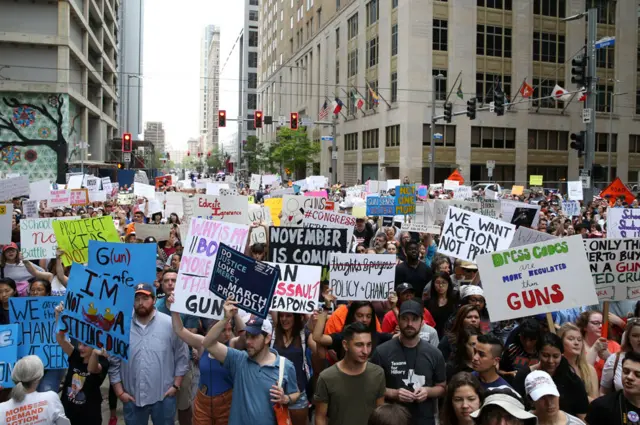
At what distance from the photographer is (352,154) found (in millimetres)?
59781

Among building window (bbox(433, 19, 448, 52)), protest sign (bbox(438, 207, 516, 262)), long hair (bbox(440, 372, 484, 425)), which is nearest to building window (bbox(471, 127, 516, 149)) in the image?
building window (bbox(433, 19, 448, 52))

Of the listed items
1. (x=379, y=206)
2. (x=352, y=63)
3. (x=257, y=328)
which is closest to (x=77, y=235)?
(x=257, y=328)

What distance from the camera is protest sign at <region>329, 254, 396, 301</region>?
7.23 metres

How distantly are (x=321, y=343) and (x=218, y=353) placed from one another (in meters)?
1.23

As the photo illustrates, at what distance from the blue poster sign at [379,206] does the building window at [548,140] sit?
3826cm

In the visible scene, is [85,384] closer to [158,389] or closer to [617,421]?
[158,389]

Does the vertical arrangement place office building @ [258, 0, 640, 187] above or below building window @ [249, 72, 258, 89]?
below

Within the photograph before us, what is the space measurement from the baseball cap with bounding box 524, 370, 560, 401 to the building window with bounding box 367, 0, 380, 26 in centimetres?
5182

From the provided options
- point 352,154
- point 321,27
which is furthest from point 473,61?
point 321,27

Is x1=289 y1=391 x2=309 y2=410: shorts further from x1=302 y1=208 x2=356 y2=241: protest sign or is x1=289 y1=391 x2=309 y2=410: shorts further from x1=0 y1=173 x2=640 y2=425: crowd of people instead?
x1=302 y1=208 x2=356 y2=241: protest sign

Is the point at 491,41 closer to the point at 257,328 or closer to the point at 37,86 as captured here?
the point at 37,86

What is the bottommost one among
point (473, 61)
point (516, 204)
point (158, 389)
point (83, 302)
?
point (158, 389)

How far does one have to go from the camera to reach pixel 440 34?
48031 millimetres

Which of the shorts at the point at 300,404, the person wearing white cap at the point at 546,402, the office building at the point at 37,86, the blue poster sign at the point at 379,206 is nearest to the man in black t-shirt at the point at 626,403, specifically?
the person wearing white cap at the point at 546,402
